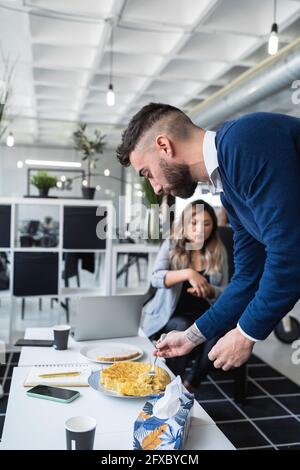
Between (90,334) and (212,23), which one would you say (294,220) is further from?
(212,23)

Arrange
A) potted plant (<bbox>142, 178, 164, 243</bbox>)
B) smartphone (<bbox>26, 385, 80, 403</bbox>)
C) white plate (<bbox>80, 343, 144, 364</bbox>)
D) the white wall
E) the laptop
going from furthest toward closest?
the white wall → potted plant (<bbox>142, 178, 164, 243</bbox>) → the laptop → white plate (<bbox>80, 343, 144, 364</bbox>) → smartphone (<bbox>26, 385, 80, 403</bbox>)

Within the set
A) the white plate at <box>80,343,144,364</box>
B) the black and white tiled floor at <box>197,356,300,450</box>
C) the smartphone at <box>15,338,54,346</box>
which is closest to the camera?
the white plate at <box>80,343,144,364</box>

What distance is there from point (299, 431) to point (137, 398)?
1.57 m

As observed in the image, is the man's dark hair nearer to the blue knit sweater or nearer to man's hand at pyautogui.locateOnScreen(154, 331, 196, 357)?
the blue knit sweater

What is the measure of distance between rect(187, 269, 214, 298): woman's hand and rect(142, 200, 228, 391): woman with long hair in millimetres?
41

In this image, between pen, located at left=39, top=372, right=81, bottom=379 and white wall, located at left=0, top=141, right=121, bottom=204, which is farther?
white wall, located at left=0, top=141, right=121, bottom=204

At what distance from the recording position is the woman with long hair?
290 cm

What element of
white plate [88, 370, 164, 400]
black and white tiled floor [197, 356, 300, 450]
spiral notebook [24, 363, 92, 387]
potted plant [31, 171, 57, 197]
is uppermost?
potted plant [31, 171, 57, 197]

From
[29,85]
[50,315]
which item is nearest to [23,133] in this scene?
[29,85]

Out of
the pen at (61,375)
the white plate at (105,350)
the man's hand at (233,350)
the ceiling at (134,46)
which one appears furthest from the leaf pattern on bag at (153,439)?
the ceiling at (134,46)

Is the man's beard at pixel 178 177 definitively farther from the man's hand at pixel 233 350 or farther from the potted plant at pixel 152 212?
the potted plant at pixel 152 212

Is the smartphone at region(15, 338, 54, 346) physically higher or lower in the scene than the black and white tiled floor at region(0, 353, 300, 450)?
higher

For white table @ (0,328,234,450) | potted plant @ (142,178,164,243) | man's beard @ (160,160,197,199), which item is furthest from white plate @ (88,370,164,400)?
potted plant @ (142,178,164,243)

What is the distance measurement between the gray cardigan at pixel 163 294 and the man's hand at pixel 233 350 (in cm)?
168
